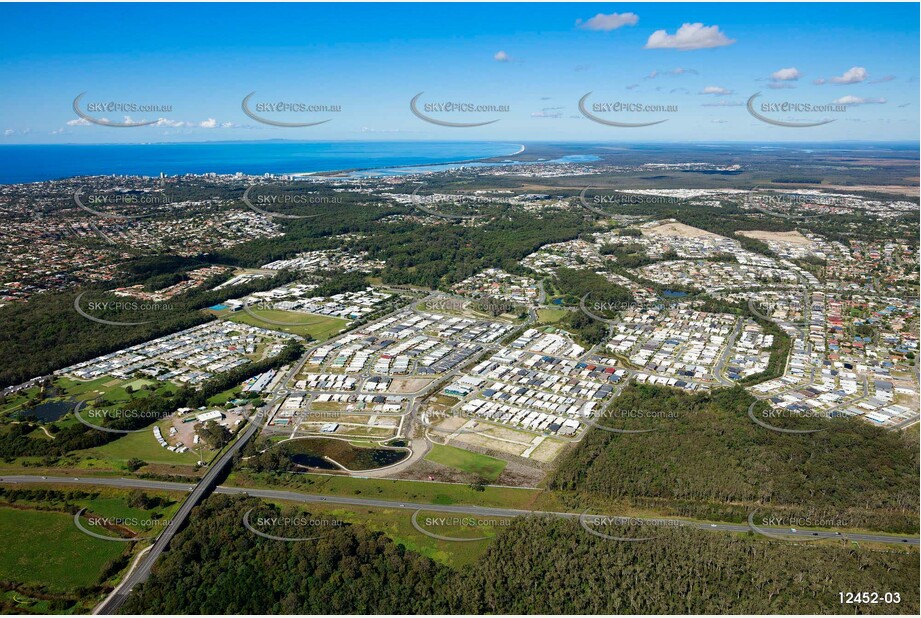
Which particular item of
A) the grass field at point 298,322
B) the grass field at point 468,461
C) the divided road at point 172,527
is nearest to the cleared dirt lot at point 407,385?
the grass field at point 468,461

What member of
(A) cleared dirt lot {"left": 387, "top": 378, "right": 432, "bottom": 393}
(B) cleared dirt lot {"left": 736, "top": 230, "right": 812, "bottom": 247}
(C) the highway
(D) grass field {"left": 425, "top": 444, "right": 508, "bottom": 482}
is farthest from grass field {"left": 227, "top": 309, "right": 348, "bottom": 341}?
(B) cleared dirt lot {"left": 736, "top": 230, "right": 812, "bottom": 247}

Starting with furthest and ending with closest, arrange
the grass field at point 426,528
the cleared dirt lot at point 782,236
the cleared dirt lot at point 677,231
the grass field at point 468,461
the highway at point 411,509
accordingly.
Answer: the cleared dirt lot at point 677,231, the cleared dirt lot at point 782,236, the grass field at point 468,461, the highway at point 411,509, the grass field at point 426,528

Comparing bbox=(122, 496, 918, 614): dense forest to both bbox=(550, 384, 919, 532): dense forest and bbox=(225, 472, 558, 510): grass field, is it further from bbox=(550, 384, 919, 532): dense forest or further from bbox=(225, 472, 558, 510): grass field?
bbox=(225, 472, 558, 510): grass field

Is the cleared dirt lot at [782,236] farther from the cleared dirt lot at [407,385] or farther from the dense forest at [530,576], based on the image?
the dense forest at [530,576]

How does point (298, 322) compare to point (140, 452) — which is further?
point (298, 322)

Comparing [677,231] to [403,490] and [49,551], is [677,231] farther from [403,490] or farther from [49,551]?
[49,551]

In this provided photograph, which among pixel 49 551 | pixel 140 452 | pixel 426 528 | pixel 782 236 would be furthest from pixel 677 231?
pixel 49 551
